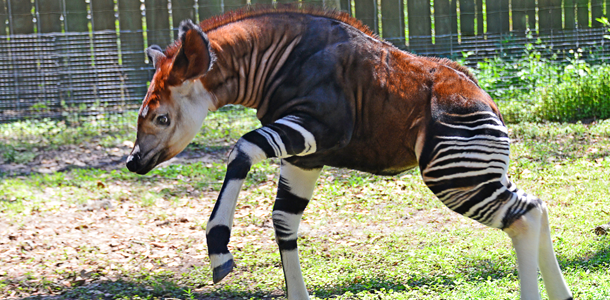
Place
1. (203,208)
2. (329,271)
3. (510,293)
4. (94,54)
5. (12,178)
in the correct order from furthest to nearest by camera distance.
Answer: (94,54)
(12,178)
(203,208)
(329,271)
(510,293)

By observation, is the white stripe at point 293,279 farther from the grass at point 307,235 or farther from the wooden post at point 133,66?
the wooden post at point 133,66

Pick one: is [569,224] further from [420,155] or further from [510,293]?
[420,155]

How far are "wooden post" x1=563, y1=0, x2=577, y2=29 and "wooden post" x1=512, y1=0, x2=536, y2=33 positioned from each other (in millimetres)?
470

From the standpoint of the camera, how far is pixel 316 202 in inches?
224

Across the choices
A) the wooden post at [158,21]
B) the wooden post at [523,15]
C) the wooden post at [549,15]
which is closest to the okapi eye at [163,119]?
the wooden post at [158,21]

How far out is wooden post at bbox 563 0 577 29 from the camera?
9.02 meters

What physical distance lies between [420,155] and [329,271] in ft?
4.99

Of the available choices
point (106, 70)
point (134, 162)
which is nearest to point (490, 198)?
point (134, 162)

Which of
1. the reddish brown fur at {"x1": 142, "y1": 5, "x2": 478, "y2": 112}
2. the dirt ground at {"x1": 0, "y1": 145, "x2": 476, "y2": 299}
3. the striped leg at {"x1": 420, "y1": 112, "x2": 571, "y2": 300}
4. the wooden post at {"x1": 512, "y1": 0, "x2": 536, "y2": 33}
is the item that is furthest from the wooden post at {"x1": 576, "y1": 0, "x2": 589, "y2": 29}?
the striped leg at {"x1": 420, "y1": 112, "x2": 571, "y2": 300}

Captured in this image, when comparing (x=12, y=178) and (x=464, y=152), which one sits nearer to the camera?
(x=464, y=152)

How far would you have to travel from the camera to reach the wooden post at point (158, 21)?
9.09 m

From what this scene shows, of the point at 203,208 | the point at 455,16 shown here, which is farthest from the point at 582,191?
the point at 455,16

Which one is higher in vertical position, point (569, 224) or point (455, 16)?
point (455, 16)

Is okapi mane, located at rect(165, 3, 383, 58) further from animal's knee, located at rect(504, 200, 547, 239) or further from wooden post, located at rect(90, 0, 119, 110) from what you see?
wooden post, located at rect(90, 0, 119, 110)
